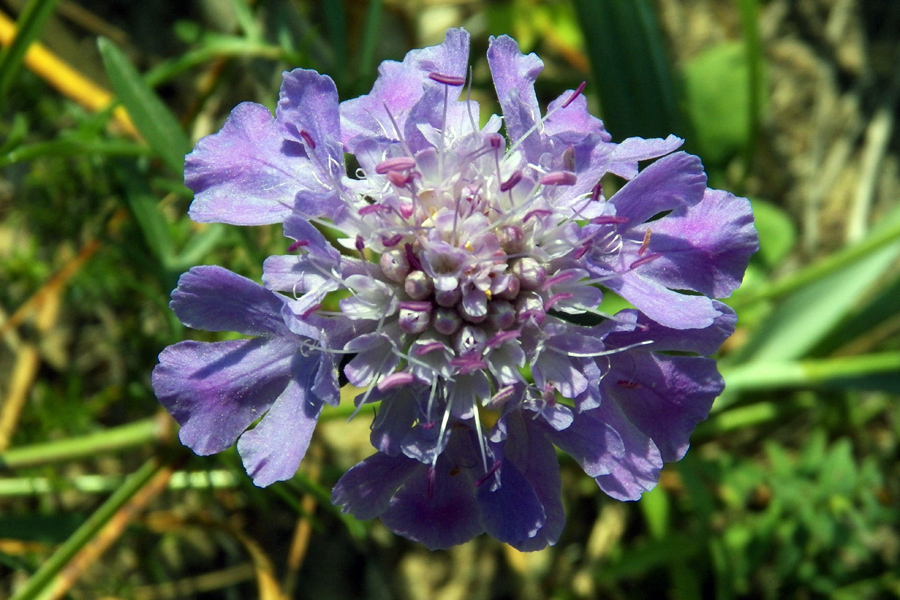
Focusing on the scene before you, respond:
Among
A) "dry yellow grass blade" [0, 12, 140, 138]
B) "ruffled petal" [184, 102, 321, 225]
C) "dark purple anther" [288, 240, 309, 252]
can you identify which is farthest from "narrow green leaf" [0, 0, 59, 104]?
"dark purple anther" [288, 240, 309, 252]

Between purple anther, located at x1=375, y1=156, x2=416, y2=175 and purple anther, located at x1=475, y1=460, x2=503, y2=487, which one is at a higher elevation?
purple anther, located at x1=375, y1=156, x2=416, y2=175

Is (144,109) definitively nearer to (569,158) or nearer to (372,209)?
(372,209)

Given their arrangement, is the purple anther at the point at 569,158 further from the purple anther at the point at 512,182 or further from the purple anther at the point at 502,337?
the purple anther at the point at 502,337

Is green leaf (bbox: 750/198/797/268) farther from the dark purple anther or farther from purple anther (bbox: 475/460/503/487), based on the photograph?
the dark purple anther

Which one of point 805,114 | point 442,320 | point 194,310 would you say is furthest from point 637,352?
point 805,114

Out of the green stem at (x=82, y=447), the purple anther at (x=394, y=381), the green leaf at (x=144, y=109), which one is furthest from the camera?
the green stem at (x=82, y=447)

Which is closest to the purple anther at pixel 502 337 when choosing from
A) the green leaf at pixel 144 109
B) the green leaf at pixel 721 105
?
the green leaf at pixel 144 109

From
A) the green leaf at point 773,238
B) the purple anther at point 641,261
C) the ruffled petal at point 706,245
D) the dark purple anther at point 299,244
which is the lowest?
the green leaf at point 773,238

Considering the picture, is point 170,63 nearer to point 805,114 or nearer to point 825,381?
point 825,381
